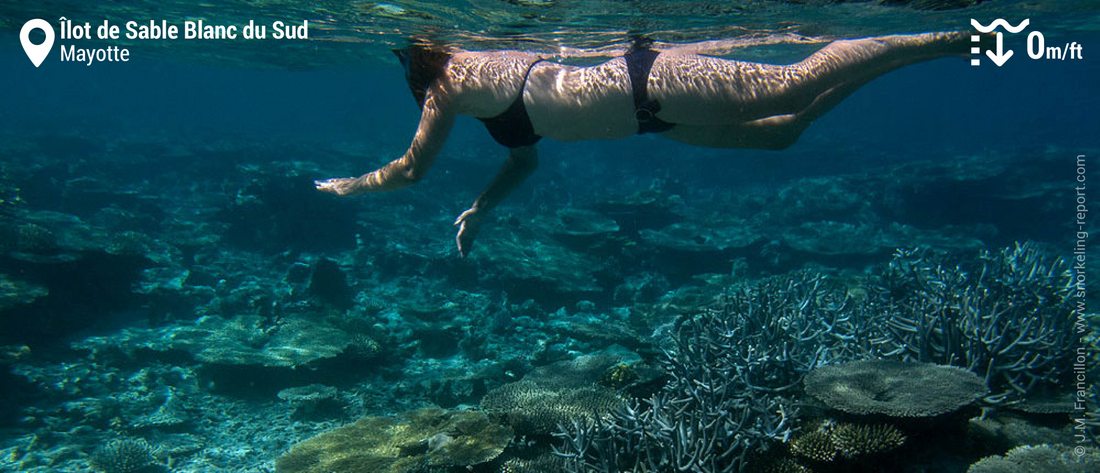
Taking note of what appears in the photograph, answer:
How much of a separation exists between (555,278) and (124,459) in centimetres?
799

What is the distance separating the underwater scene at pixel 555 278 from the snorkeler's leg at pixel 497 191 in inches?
1.4

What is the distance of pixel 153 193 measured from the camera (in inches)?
794

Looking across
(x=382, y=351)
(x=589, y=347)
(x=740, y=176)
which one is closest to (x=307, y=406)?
(x=382, y=351)

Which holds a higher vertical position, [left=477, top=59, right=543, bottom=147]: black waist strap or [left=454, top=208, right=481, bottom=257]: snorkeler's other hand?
[left=477, top=59, right=543, bottom=147]: black waist strap

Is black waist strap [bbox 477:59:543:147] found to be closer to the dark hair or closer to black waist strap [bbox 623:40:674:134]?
the dark hair

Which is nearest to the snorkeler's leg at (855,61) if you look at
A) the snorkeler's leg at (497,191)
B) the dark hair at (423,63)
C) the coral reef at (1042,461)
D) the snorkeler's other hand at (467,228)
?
the snorkeler's leg at (497,191)

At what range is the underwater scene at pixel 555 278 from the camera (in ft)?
13.0

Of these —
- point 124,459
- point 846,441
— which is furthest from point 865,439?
point 124,459

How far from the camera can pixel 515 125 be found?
4328 mm

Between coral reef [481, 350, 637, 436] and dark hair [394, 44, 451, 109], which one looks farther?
coral reef [481, 350, 637, 436]

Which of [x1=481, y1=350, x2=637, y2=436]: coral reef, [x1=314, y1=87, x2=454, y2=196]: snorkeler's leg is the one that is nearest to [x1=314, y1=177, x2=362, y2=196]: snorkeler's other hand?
[x1=314, y1=87, x2=454, y2=196]: snorkeler's leg

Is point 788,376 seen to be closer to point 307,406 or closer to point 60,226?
point 307,406

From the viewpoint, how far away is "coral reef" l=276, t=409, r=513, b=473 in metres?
4.72

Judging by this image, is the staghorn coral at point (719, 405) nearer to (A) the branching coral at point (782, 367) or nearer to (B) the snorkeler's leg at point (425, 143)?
(A) the branching coral at point (782, 367)
